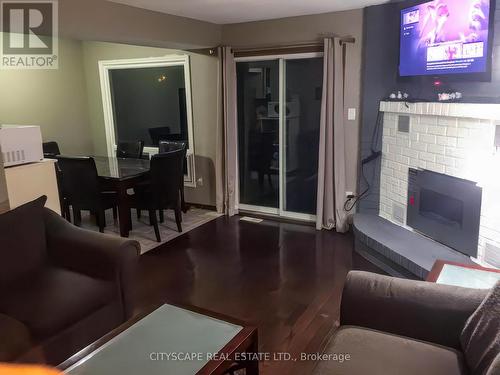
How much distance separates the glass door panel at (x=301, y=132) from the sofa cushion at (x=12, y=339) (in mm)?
3421

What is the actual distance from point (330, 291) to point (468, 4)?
2.29 meters

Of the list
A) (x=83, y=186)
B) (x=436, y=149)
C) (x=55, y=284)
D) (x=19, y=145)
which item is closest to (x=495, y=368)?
(x=55, y=284)

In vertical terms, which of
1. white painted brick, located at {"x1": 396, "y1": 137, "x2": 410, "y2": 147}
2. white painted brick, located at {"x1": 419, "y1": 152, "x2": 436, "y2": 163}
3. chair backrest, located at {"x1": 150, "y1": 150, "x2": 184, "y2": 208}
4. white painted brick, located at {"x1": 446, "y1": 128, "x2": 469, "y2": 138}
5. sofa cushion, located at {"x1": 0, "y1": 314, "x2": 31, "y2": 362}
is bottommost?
sofa cushion, located at {"x1": 0, "y1": 314, "x2": 31, "y2": 362}

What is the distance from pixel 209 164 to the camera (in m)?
5.28

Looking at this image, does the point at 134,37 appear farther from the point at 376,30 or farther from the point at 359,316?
the point at 359,316

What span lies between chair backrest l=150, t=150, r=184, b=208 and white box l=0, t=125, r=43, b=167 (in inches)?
57.1

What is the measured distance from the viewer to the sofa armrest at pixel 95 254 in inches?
91.6

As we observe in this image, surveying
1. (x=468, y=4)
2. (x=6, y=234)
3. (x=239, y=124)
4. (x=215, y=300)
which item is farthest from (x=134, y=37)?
(x=468, y=4)

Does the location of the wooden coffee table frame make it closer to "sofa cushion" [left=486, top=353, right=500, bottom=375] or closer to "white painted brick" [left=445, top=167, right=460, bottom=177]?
"sofa cushion" [left=486, top=353, right=500, bottom=375]

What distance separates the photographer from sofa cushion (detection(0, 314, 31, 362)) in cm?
178

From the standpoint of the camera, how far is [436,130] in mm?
3328

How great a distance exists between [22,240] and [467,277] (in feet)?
8.11

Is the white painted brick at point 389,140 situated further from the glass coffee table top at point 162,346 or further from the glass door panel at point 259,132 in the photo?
A: the glass coffee table top at point 162,346

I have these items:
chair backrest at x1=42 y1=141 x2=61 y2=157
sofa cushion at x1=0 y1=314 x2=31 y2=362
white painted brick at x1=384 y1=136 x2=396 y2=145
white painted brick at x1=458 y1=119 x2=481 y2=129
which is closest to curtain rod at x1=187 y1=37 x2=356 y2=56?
white painted brick at x1=384 y1=136 x2=396 y2=145
